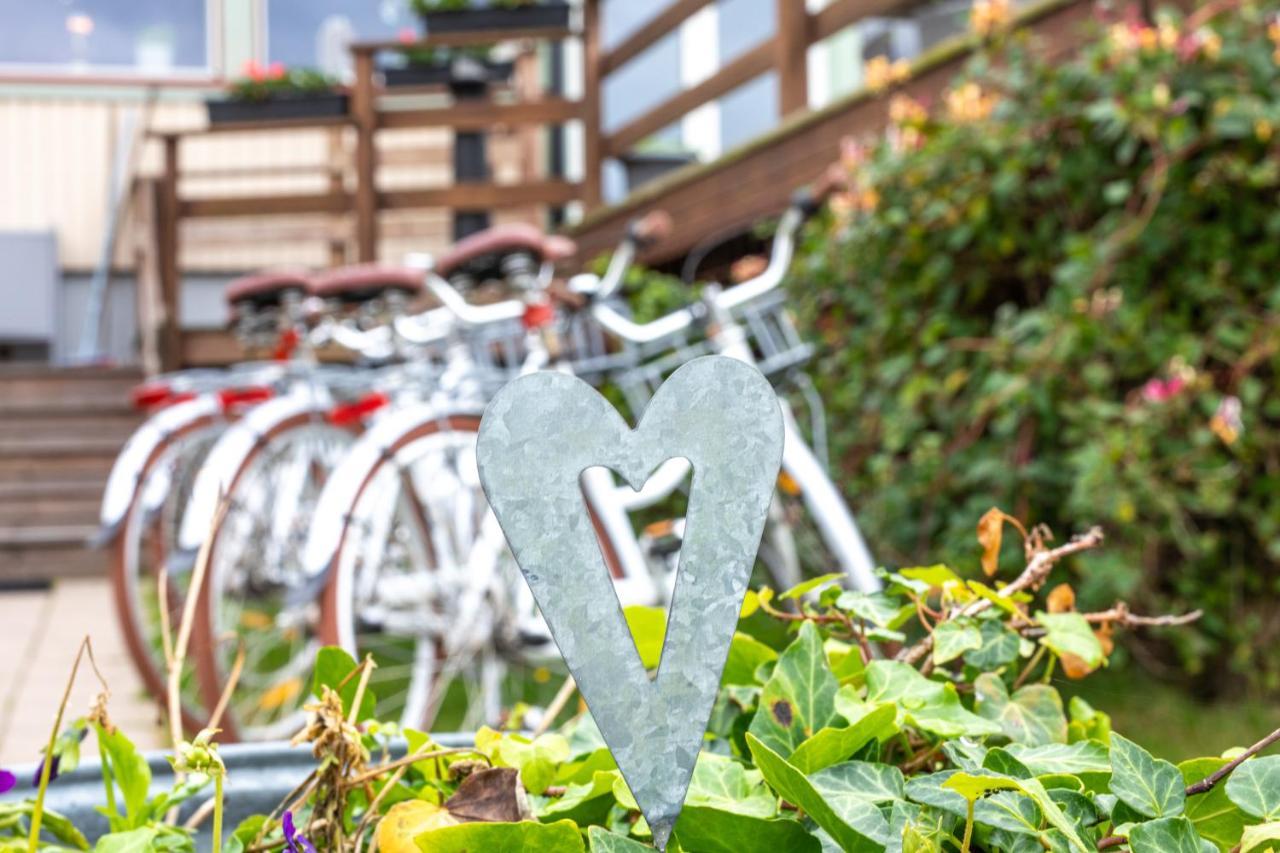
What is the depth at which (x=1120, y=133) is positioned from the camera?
2.21m

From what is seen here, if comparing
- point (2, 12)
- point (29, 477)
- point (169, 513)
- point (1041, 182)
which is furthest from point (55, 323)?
point (1041, 182)

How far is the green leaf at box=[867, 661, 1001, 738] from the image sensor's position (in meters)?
0.46

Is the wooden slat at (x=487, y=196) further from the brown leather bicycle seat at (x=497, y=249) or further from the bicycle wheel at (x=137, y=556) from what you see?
the brown leather bicycle seat at (x=497, y=249)

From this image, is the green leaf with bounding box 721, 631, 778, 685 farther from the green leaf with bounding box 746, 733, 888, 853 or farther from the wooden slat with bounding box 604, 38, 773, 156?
the wooden slat with bounding box 604, 38, 773, 156

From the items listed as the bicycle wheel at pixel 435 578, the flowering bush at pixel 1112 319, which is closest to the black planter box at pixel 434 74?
the flowering bush at pixel 1112 319

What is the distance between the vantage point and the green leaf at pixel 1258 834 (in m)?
0.36

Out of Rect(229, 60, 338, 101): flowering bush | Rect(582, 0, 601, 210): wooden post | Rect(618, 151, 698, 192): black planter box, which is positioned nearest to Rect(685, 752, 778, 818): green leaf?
Rect(618, 151, 698, 192): black planter box

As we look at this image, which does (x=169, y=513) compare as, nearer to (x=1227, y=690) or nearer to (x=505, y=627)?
(x=505, y=627)

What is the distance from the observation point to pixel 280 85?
619 centimetres

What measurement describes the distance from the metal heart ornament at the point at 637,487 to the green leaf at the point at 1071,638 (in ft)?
0.57

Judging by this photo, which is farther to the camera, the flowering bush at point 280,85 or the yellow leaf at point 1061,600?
the flowering bush at point 280,85

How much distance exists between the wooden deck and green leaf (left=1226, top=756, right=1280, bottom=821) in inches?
89.5

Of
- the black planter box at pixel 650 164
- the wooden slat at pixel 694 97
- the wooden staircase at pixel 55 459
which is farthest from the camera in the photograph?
the black planter box at pixel 650 164

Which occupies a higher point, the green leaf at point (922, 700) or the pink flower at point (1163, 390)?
the pink flower at point (1163, 390)
